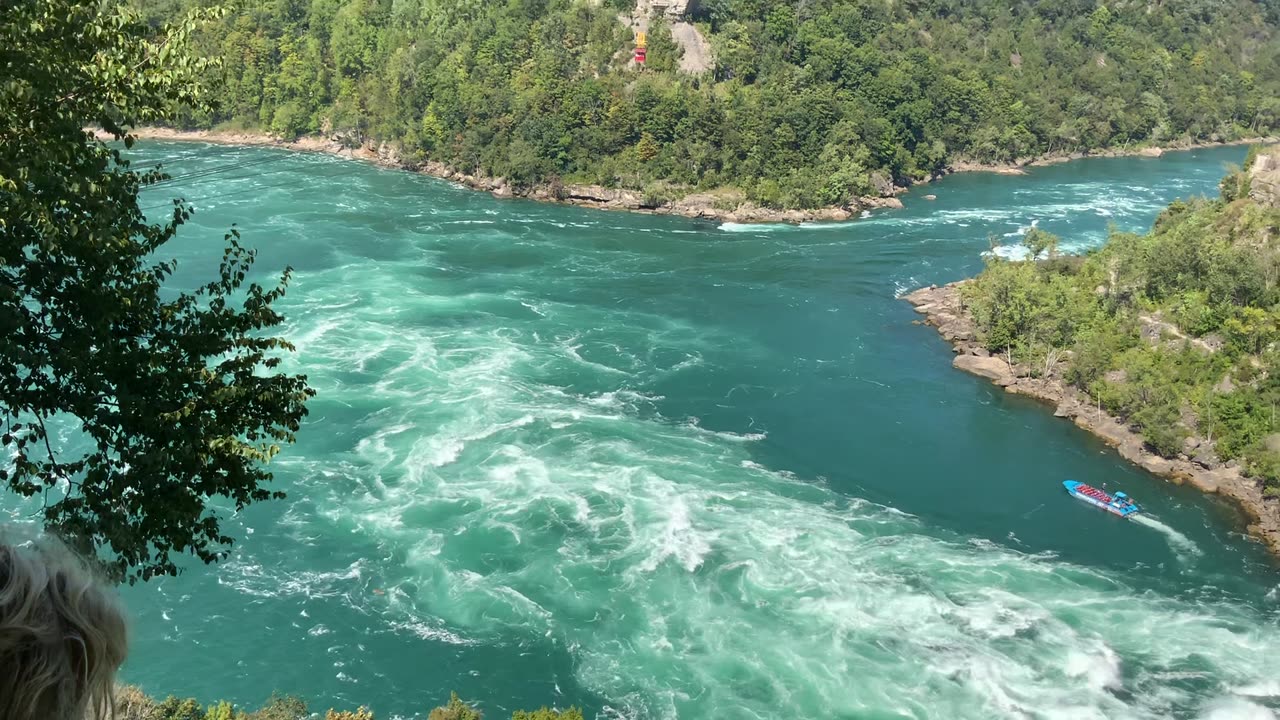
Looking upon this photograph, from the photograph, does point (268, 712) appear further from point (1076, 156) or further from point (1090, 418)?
point (1076, 156)

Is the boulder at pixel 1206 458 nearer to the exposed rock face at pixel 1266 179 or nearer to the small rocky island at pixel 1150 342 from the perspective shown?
the small rocky island at pixel 1150 342

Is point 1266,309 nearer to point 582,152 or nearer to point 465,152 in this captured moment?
point 582,152

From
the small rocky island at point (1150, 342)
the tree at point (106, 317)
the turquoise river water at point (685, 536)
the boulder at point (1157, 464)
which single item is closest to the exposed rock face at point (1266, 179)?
the small rocky island at point (1150, 342)

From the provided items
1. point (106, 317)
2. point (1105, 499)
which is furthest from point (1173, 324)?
point (106, 317)

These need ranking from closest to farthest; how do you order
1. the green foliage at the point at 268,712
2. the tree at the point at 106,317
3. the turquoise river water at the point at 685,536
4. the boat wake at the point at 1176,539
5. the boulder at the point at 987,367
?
1. the tree at the point at 106,317
2. the green foliage at the point at 268,712
3. the turquoise river water at the point at 685,536
4. the boat wake at the point at 1176,539
5. the boulder at the point at 987,367

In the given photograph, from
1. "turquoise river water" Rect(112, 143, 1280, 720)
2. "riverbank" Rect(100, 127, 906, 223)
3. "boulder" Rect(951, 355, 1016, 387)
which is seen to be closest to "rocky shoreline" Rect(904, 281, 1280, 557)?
"boulder" Rect(951, 355, 1016, 387)

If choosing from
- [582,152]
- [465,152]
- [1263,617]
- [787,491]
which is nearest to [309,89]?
[465,152]
